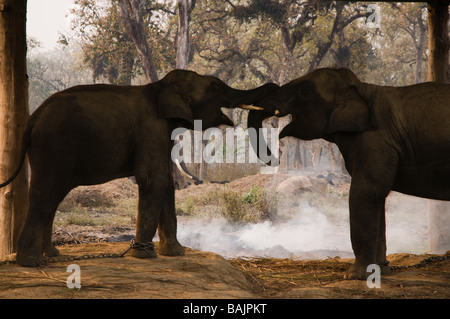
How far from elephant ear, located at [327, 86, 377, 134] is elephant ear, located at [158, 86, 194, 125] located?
1.44 meters

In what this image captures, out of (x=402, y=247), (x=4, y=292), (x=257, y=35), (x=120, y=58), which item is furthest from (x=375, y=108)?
(x=257, y=35)

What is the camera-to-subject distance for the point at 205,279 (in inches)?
177

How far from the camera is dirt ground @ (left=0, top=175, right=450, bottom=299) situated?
3.92m

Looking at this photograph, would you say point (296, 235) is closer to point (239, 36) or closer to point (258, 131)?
point (258, 131)

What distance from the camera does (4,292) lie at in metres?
3.78

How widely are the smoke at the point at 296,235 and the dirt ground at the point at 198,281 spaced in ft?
16.5

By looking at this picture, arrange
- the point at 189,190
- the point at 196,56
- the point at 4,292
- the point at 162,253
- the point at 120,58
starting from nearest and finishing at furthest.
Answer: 1. the point at 4,292
2. the point at 162,253
3. the point at 189,190
4. the point at 120,58
5. the point at 196,56

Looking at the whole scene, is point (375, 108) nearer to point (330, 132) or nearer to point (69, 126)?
point (330, 132)

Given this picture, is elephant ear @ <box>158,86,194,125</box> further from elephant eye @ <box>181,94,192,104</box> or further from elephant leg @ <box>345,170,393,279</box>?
elephant leg @ <box>345,170,393,279</box>

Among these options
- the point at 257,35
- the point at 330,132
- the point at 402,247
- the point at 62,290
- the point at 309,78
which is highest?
the point at 257,35

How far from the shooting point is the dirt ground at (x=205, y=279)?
12.9 ft

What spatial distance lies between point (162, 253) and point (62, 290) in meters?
1.74

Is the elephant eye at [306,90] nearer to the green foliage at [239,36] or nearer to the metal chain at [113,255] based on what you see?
the metal chain at [113,255]

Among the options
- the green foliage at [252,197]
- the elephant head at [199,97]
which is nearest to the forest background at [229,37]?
the green foliage at [252,197]
